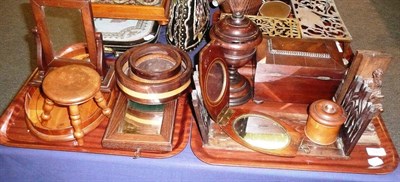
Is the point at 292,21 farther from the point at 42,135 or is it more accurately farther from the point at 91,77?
the point at 42,135

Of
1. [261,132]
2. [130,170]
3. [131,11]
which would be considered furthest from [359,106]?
[131,11]

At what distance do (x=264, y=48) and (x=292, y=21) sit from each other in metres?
0.31

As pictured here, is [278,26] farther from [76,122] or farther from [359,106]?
[76,122]

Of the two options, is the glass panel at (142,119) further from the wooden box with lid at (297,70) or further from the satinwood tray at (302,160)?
the wooden box with lid at (297,70)

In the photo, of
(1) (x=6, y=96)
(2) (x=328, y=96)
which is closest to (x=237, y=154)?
(2) (x=328, y=96)

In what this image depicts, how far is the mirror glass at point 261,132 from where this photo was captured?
2.92 feet

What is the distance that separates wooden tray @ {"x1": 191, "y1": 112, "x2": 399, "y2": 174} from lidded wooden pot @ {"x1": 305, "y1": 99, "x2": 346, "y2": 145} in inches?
2.0

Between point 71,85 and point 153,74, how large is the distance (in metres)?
0.18

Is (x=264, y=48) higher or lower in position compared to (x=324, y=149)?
higher

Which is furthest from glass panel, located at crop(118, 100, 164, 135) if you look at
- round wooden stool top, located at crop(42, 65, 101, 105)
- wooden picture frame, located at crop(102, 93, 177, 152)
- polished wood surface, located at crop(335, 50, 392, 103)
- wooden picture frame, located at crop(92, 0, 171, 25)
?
polished wood surface, located at crop(335, 50, 392, 103)

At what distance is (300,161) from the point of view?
0.86 metres

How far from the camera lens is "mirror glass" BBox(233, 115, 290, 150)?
0.89 metres

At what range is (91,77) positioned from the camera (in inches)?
33.4

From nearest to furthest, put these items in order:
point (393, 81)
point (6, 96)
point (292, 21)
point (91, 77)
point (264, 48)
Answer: point (91, 77) → point (264, 48) → point (292, 21) → point (6, 96) → point (393, 81)
